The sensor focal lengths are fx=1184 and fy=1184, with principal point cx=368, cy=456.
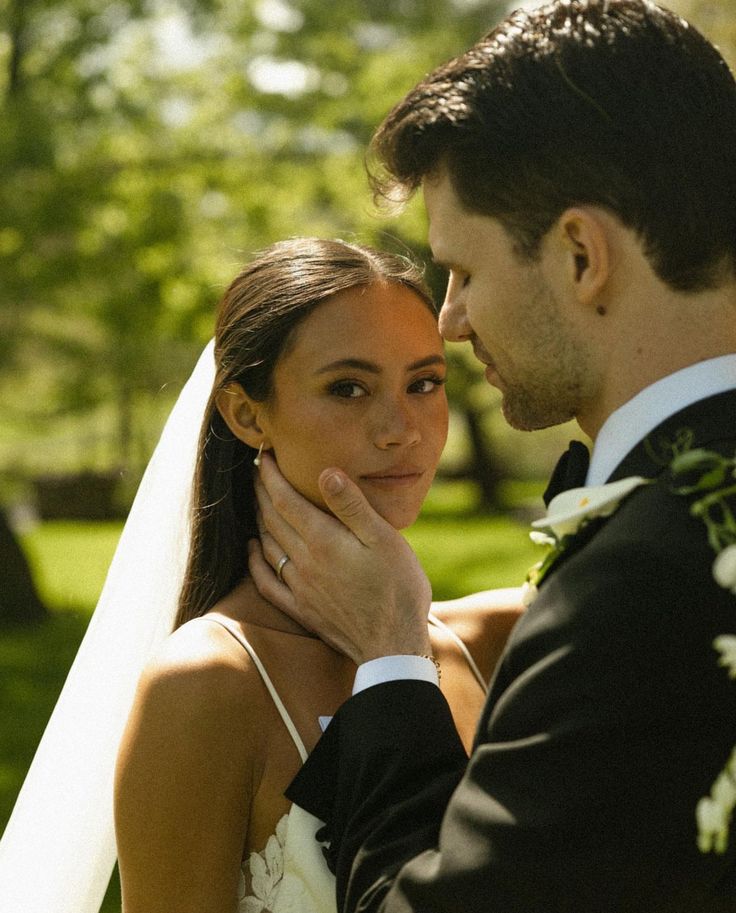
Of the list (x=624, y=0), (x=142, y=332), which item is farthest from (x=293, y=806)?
(x=142, y=332)

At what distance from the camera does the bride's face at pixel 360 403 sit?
2.94 m

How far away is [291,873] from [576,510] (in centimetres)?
116

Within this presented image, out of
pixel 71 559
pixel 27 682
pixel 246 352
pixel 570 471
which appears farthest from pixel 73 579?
pixel 570 471

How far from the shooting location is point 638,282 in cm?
214

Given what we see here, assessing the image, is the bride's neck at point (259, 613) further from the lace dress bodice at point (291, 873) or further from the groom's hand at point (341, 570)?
the lace dress bodice at point (291, 873)

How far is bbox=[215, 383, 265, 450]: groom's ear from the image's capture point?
310 cm

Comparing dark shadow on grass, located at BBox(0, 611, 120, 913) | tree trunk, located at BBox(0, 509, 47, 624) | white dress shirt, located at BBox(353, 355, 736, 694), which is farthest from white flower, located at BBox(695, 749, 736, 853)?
tree trunk, located at BBox(0, 509, 47, 624)

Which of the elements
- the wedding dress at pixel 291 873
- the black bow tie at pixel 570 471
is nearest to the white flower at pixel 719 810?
the black bow tie at pixel 570 471

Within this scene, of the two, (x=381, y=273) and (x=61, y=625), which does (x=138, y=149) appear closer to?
(x=61, y=625)

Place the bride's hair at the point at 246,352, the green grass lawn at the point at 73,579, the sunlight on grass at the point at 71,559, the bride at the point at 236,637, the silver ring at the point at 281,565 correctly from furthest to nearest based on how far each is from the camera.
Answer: the sunlight on grass at the point at 71,559
the green grass lawn at the point at 73,579
the bride's hair at the point at 246,352
the silver ring at the point at 281,565
the bride at the point at 236,637

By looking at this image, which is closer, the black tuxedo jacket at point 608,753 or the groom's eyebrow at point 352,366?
the black tuxedo jacket at point 608,753

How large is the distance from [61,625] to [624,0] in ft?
38.1

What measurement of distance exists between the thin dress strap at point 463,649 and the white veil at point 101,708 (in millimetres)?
Answer: 716

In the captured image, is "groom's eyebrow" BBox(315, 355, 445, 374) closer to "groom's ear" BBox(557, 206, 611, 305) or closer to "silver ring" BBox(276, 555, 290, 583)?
"silver ring" BBox(276, 555, 290, 583)
